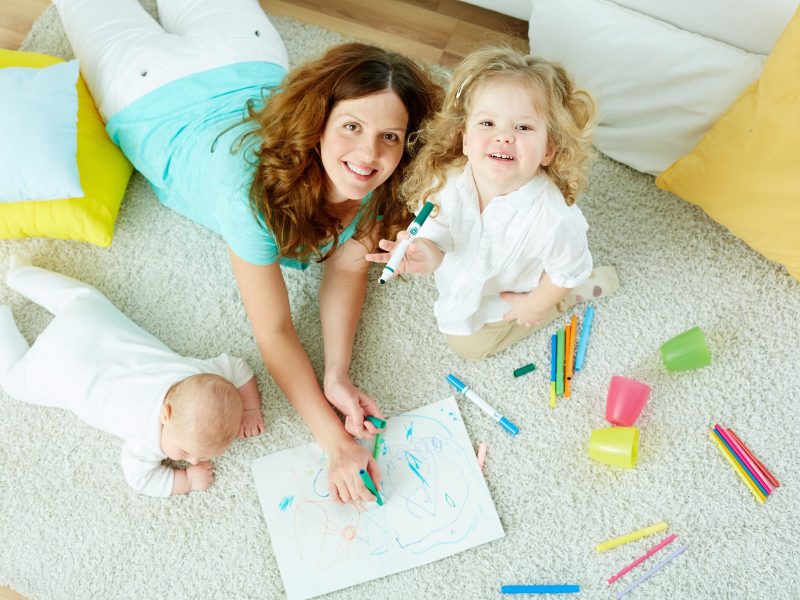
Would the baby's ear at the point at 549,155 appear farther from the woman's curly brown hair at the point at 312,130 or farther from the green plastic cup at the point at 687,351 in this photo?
the green plastic cup at the point at 687,351

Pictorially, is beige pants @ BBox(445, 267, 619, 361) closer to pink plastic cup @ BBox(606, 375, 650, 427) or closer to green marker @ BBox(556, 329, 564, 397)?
green marker @ BBox(556, 329, 564, 397)

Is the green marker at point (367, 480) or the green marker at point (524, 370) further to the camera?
the green marker at point (524, 370)

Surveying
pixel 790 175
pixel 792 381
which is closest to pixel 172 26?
pixel 790 175

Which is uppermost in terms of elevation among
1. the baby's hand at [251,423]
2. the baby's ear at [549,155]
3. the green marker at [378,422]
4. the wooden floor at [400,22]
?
the baby's ear at [549,155]

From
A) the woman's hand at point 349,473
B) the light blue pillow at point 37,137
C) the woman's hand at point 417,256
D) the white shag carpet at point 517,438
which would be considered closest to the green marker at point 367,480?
the woman's hand at point 349,473

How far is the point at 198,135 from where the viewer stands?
1138mm

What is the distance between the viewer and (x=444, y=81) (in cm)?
139

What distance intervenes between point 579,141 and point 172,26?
922 mm

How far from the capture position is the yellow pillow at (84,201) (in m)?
1.22

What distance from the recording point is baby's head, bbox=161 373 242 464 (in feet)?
3.43

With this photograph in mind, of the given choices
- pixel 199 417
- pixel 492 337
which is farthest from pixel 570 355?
pixel 199 417

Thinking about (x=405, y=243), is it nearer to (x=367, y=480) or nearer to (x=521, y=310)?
(x=521, y=310)

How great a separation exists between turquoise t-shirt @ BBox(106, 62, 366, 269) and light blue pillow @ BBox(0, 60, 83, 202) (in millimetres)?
100

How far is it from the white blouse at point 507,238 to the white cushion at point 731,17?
48 cm
